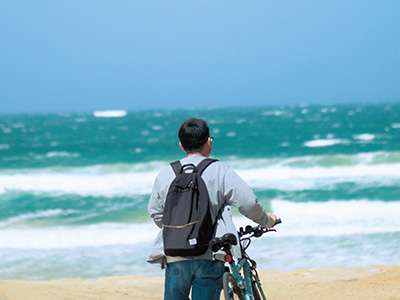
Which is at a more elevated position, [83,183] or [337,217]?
[83,183]

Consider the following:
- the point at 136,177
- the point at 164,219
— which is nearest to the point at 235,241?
the point at 164,219

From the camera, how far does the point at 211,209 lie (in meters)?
2.50

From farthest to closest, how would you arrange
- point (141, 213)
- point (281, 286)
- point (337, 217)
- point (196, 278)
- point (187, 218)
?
point (141, 213), point (337, 217), point (281, 286), point (196, 278), point (187, 218)

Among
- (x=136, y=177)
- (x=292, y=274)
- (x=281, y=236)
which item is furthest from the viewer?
(x=136, y=177)

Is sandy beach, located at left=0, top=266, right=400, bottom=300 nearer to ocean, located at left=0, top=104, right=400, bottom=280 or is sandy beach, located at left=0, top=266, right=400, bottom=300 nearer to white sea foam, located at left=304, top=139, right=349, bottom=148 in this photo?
ocean, located at left=0, top=104, right=400, bottom=280

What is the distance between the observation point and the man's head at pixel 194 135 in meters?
2.59

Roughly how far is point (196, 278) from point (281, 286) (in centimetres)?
378

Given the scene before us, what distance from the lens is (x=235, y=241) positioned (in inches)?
96.7

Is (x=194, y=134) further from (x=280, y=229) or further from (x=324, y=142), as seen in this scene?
(x=324, y=142)

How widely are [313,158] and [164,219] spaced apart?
774 inches

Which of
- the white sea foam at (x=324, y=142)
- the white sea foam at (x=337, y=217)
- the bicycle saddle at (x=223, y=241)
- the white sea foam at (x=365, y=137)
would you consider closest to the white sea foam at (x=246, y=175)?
the white sea foam at (x=337, y=217)

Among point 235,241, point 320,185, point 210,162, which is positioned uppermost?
point 210,162

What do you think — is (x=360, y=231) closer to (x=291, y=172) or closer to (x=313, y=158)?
(x=291, y=172)

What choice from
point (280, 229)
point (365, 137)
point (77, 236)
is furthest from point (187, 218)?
point (365, 137)
